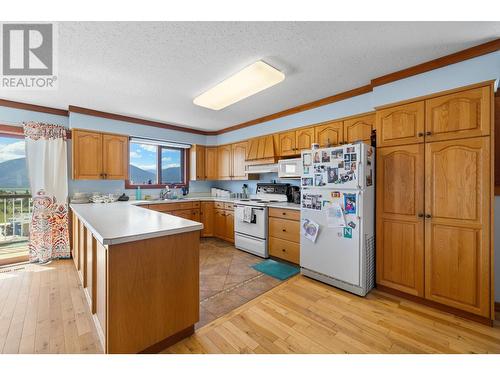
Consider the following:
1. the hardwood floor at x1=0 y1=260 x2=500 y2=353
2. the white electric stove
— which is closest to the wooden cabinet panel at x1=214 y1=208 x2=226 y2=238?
the white electric stove

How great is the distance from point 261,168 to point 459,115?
275cm

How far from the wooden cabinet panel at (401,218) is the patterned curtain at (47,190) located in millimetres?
4559

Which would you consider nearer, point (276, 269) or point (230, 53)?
point (230, 53)

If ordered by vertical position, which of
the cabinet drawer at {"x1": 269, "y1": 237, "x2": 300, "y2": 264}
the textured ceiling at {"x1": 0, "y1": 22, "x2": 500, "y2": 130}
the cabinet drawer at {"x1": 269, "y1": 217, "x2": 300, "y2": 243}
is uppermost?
the textured ceiling at {"x1": 0, "y1": 22, "x2": 500, "y2": 130}

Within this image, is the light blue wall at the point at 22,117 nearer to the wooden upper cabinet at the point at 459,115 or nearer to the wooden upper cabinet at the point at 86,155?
the wooden upper cabinet at the point at 86,155

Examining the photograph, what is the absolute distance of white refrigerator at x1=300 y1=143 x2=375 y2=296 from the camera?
2311 millimetres

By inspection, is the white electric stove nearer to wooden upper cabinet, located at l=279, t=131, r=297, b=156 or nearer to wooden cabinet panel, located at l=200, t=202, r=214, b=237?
wooden upper cabinet, located at l=279, t=131, r=297, b=156

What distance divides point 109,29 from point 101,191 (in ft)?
9.98

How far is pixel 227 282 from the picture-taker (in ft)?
8.72

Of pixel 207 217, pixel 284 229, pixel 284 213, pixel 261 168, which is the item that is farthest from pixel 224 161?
pixel 284 229

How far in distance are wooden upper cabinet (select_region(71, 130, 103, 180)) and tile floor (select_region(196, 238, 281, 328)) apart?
2289 millimetres

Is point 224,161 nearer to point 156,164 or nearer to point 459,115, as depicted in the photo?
point 156,164

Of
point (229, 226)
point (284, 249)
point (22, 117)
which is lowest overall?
point (284, 249)
